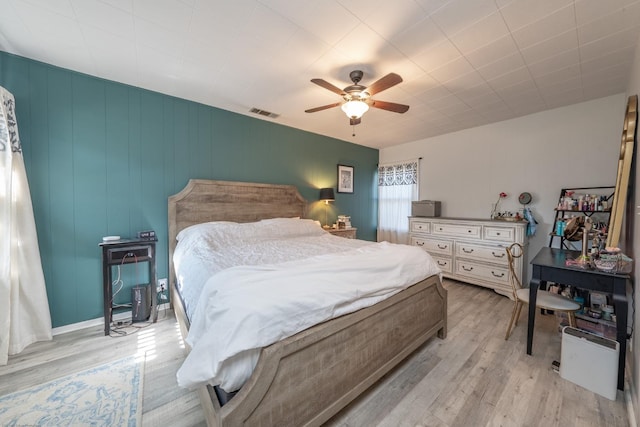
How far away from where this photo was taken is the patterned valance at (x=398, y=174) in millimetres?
4816

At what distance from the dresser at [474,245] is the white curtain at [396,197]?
25.0 inches

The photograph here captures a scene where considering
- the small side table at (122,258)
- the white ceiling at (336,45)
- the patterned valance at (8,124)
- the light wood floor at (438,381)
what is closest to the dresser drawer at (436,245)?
the light wood floor at (438,381)

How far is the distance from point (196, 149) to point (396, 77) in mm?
2557

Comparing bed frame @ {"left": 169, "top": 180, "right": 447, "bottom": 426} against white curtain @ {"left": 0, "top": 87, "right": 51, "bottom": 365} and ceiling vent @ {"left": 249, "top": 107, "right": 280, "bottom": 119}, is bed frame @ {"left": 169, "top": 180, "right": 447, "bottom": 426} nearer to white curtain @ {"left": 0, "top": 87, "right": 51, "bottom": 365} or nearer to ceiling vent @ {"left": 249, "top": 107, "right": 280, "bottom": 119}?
white curtain @ {"left": 0, "top": 87, "right": 51, "bottom": 365}

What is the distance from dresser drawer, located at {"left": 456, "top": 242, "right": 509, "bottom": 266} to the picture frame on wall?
2194mm

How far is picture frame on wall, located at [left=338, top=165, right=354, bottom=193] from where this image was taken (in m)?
4.75

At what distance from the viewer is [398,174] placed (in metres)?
5.10

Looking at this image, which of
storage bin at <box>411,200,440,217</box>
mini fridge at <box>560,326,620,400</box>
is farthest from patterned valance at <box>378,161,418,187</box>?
mini fridge at <box>560,326,620,400</box>

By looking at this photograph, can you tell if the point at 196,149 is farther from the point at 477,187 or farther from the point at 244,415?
the point at 477,187

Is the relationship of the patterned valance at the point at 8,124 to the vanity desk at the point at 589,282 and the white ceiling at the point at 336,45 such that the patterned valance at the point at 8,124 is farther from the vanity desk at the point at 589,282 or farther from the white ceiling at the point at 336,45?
the vanity desk at the point at 589,282

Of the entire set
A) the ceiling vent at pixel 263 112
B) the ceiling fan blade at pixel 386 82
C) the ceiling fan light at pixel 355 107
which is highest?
the ceiling vent at pixel 263 112

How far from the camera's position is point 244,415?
3.41 feet

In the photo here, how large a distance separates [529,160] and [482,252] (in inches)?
A: 58.4

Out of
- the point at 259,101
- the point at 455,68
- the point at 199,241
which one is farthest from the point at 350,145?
the point at 199,241
